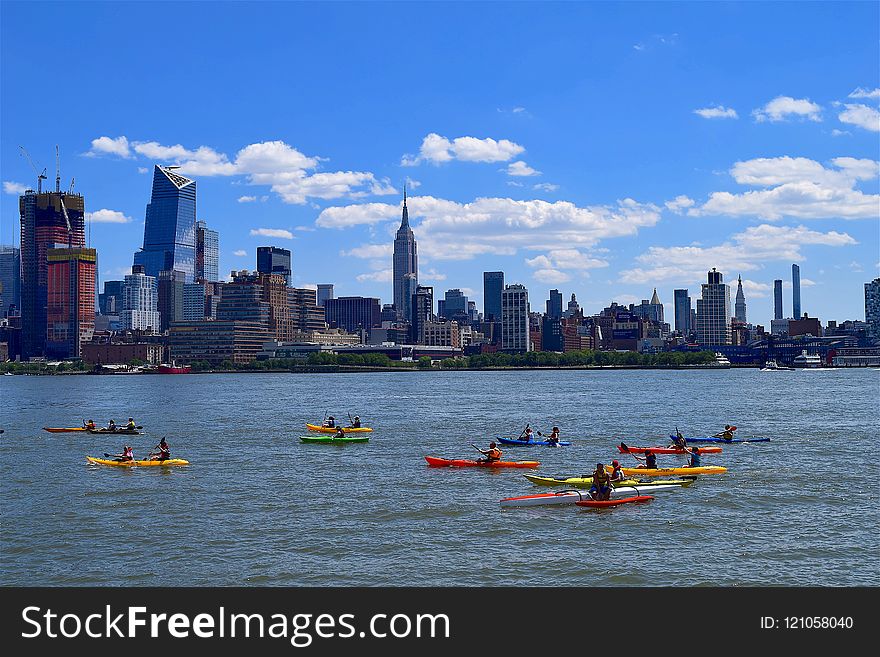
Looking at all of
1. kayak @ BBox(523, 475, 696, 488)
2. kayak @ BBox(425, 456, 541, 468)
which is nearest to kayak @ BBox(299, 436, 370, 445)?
kayak @ BBox(425, 456, 541, 468)

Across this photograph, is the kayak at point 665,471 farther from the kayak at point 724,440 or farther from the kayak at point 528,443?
the kayak at point 528,443

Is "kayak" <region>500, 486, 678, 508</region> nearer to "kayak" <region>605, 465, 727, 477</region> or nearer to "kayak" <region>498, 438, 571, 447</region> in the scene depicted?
"kayak" <region>605, 465, 727, 477</region>

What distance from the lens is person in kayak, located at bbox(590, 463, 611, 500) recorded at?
4394 cm

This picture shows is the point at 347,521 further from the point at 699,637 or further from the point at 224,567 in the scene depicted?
the point at 699,637

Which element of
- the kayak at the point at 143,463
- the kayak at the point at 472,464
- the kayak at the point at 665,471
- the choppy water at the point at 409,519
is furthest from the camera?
the kayak at the point at 143,463

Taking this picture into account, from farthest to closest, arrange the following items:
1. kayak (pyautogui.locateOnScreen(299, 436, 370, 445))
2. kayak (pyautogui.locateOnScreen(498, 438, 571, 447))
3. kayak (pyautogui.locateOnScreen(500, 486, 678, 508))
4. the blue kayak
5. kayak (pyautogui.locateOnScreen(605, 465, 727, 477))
Result: kayak (pyautogui.locateOnScreen(299, 436, 370, 445))
kayak (pyautogui.locateOnScreen(498, 438, 571, 447))
the blue kayak
kayak (pyautogui.locateOnScreen(605, 465, 727, 477))
kayak (pyautogui.locateOnScreen(500, 486, 678, 508))

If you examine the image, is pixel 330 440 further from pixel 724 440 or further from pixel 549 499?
pixel 549 499

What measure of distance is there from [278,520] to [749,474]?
2939 centimetres

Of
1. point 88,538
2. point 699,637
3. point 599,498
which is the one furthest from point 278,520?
point 699,637

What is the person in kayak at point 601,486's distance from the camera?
43938 millimetres

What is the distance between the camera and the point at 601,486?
44.0 metres

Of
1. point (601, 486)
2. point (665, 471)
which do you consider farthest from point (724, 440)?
point (601, 486)

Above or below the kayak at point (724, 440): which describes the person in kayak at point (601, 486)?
above

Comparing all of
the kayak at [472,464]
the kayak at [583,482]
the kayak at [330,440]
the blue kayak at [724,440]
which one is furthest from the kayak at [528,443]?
the kayak at [583,482]
